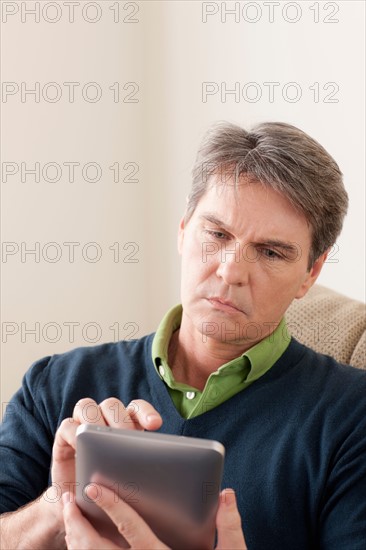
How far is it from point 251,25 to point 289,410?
4.13 feet

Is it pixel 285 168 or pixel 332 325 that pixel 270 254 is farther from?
pixel 332 325

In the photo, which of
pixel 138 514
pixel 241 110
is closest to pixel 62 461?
pixel 138 514

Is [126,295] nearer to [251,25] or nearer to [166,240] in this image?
[166,240]

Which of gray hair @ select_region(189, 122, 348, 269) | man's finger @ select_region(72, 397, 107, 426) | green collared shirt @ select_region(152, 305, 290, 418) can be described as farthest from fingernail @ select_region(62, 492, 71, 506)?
gray hair @ select_region(189, 122, 348, 269)

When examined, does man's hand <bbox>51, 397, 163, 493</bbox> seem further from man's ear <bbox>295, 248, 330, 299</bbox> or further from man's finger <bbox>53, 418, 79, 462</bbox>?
man's ear <bbox>295, 248, 330, 299</bbox>

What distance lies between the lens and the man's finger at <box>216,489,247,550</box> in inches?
44.1

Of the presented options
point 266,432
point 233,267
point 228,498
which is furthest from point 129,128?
point 228,498

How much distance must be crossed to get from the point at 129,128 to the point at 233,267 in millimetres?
1409

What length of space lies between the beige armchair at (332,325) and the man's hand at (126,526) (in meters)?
0.56

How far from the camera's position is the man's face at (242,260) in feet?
4.59

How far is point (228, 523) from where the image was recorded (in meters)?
1.12

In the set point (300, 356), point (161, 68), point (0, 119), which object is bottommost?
point (300, 356)

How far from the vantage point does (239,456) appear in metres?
1.39

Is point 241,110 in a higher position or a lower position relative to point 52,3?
lower
